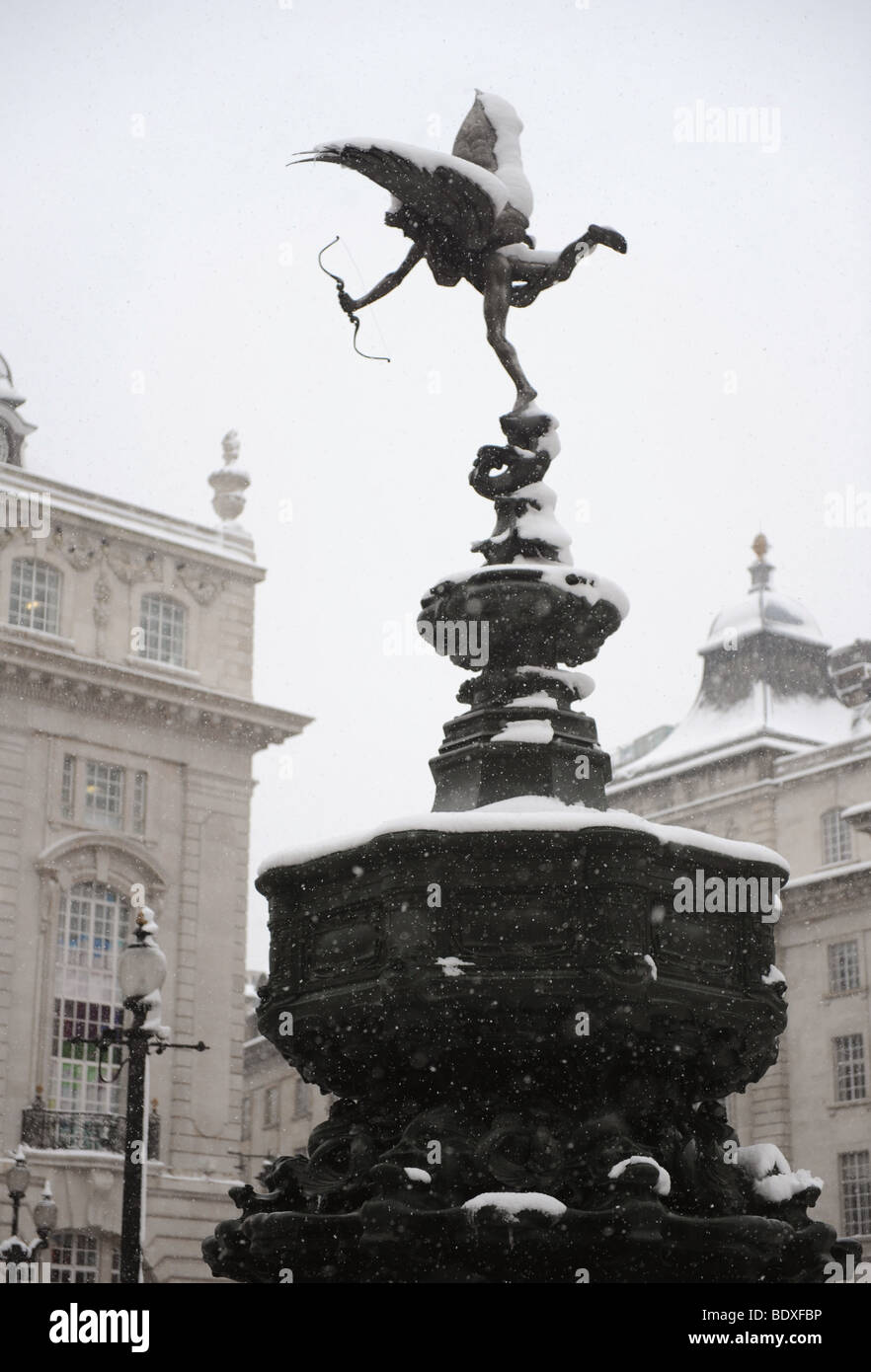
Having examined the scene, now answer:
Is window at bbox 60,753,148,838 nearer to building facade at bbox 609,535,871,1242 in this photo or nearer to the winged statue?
building facade at bbox 609,535,871,1242

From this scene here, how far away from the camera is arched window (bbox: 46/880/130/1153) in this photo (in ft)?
115

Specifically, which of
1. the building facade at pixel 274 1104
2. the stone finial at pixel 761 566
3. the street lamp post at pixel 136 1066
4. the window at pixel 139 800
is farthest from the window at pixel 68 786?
the stone finial at pixel 761 566

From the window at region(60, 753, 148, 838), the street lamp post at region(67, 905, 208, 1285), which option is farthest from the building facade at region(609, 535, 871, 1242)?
the street lamp post at region(67, 905, 208, 1285)

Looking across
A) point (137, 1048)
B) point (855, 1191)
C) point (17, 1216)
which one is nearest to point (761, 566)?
point (855, 1191)

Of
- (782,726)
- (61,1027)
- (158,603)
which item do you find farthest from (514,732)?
(782,726)

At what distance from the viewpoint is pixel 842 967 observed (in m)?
48.6

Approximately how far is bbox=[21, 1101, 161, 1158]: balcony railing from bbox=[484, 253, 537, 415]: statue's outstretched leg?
28582mm

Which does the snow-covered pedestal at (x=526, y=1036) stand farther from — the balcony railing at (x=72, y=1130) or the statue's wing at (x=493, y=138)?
the balcony railing at (x=72, y=1130)

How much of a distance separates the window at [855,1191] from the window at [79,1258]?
63.3 feet

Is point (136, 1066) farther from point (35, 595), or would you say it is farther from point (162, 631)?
point (162, 631)

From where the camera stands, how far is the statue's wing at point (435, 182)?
838 cm

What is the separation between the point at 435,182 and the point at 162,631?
3273 centimetres
